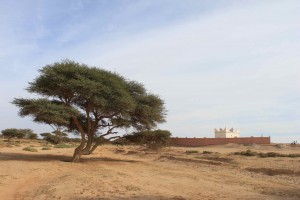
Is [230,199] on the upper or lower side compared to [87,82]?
lower

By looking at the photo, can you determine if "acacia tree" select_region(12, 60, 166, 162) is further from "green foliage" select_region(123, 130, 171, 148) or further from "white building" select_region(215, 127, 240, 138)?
"white building" select_region(215, 127, 240, 138)

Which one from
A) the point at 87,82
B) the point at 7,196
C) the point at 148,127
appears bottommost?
the point at 7,196

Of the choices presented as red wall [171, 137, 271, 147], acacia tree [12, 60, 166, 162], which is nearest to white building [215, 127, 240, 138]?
red wall [171, 137, 271, 147]

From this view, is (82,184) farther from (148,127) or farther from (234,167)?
(148,127)

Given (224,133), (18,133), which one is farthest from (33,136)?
(224,133)

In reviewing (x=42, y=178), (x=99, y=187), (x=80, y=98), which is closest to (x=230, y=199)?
(x=99, y=187)

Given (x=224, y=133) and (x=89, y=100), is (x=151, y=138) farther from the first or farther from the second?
(x=224, y=133)

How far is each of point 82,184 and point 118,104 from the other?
11.3 meters

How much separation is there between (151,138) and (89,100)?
719cm

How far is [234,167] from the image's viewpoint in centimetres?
2520

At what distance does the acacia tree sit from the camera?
1000 inches

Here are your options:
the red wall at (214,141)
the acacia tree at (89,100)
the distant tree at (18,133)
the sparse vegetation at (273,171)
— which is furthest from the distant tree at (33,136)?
the sparse vegetation at (273,171)

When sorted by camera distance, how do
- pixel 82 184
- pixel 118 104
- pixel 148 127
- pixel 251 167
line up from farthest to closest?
pixel 148 127, pixel 118 104, pixel 251 167, pixel 82 184

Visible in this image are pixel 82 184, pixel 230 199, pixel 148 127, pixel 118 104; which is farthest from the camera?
pixel 148 127
